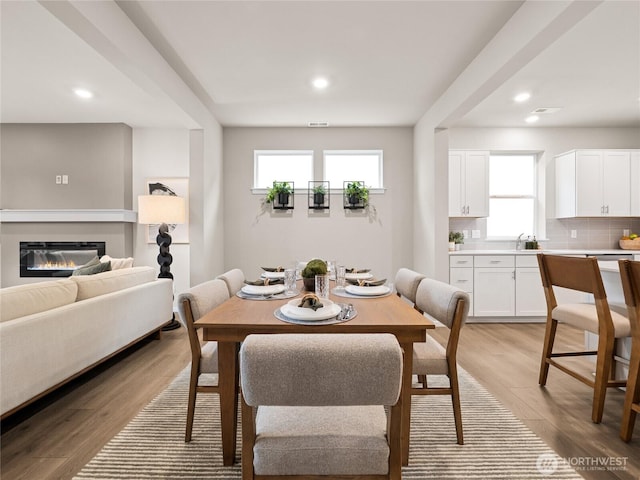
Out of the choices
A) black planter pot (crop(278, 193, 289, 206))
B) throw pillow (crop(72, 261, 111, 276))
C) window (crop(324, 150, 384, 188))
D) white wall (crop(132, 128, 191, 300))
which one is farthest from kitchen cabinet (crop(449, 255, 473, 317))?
throw pillow (crop(72, 261, 111, 276))

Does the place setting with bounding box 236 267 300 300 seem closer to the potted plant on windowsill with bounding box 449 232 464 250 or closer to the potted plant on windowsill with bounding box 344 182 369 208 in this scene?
the potted plant on windowsill with bounding box 344 182 369 208

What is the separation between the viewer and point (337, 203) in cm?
484

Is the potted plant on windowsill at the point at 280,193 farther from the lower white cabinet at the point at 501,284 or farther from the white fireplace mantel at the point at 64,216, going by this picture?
the lower white cabinet at the point at 501,284

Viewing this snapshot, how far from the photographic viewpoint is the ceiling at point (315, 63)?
2.36 metres

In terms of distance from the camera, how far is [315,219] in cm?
484

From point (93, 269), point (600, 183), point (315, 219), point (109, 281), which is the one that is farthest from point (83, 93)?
point (600, 183)

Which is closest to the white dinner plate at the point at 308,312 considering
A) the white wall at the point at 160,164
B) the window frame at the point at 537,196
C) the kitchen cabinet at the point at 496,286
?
the kitchen cabinet at the point at 496,286

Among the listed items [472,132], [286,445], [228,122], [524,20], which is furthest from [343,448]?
[472,132]

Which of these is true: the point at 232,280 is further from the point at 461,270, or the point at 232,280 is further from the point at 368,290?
the point at 461,270

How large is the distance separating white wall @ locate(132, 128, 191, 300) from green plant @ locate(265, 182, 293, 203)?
126cm

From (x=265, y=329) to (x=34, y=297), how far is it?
5.45 ft

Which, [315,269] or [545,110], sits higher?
[545,110]

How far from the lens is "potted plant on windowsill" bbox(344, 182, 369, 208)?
15.3ft

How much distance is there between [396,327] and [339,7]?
6.90 feet
